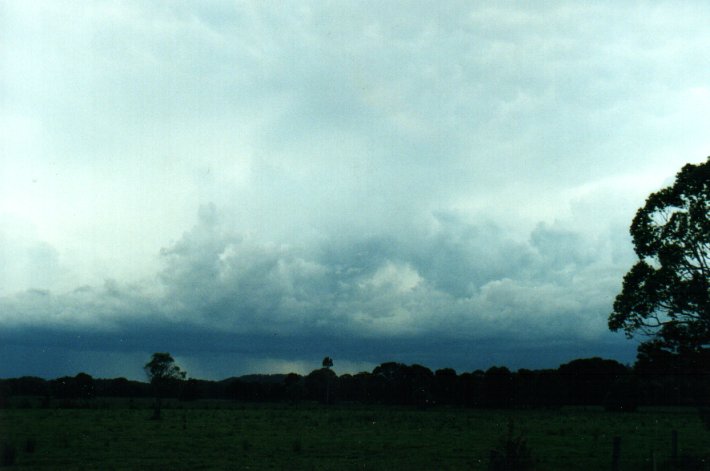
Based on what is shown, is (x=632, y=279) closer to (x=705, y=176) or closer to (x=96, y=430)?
(x=705, y=176)

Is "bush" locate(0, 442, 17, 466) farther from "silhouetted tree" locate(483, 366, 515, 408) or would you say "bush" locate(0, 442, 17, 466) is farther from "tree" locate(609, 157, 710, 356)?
"silhouetted tree" locate(483, 366, 515, 408)

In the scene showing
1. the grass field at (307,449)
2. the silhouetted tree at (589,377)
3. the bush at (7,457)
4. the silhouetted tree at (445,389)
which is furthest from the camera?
the silhouetted tree at (445,389)

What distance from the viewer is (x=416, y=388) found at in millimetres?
144625

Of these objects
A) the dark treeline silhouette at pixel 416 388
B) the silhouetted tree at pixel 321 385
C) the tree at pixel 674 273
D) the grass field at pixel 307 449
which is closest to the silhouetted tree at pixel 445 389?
the dark treeline silhouette at pixel 416 388

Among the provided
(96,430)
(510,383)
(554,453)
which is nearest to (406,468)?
(554,453)

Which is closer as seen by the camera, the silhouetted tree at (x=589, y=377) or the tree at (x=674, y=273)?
the tree at (x=674, y=273)

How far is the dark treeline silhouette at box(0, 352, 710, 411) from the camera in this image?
123875 mm

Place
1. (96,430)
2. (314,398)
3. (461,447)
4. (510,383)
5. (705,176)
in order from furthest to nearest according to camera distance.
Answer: (314,398) → (510,383) → (96,430) → (461,447) → (705,176)

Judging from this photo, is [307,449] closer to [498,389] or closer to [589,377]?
[498,389]

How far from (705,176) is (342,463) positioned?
17.1m

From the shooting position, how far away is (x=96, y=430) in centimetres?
4444

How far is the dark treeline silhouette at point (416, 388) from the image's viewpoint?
Result: 123875 millimetres

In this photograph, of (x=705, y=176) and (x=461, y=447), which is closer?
(x=705, y=176)

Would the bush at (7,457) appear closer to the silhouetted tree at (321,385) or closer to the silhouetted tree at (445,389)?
the silhouetted tree at (445,389)
